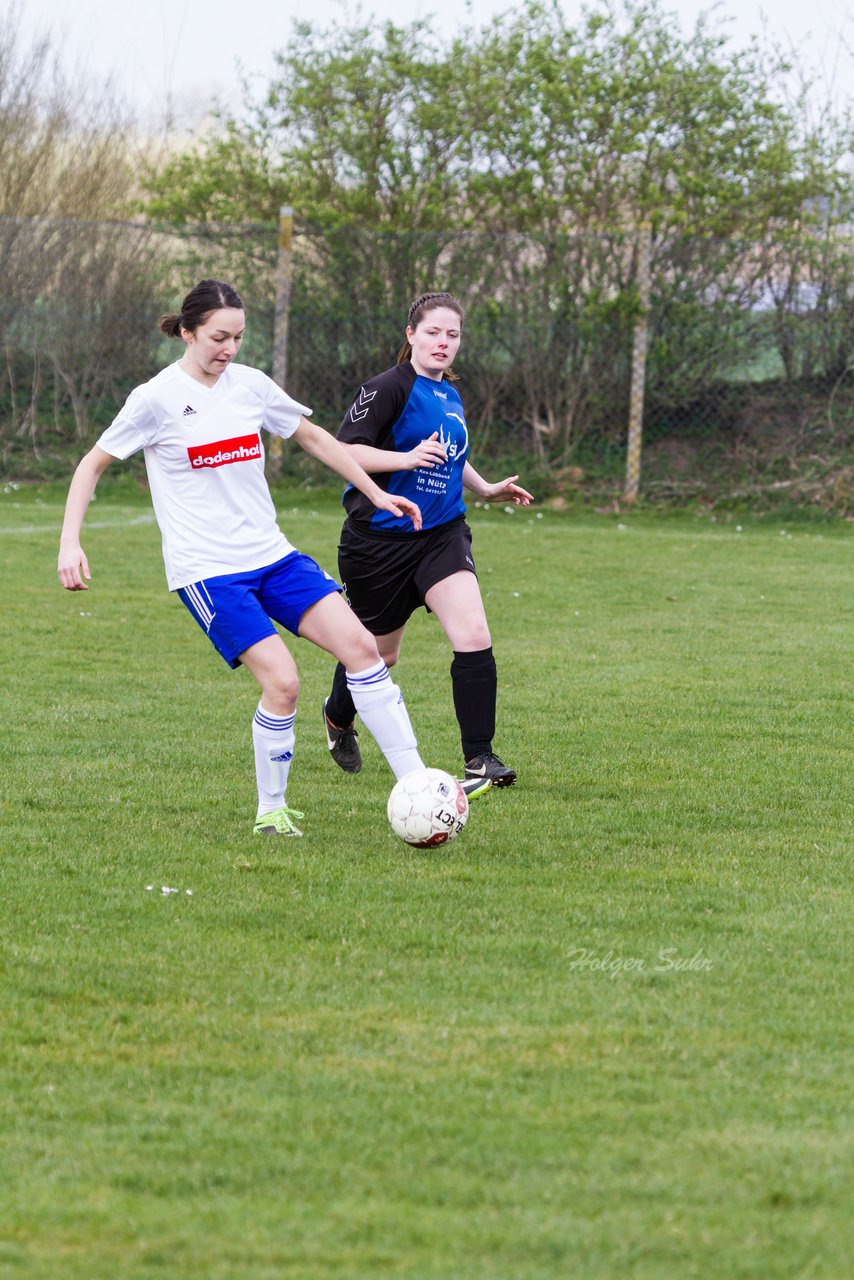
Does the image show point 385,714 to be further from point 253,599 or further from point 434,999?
point 434,999

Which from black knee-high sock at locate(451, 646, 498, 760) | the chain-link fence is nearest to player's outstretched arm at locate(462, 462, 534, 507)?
black knee-high sock at locate(451, 646, 498, 760)

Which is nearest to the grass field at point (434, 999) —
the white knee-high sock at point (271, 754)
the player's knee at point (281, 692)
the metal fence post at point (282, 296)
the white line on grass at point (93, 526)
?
the white knee-high sock at point (271, 754)

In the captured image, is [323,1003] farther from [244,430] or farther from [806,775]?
[806,775]

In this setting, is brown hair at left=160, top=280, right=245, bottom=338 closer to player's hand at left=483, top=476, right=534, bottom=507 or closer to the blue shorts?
the blue shorts

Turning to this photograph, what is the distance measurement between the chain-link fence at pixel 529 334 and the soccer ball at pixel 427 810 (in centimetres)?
1262

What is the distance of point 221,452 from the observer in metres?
5.50

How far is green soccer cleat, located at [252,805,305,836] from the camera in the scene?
5555 mm

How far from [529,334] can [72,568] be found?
42.2ft

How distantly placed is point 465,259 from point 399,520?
11.8 metres

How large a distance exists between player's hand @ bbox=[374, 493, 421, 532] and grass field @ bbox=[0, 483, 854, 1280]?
1.09 meters

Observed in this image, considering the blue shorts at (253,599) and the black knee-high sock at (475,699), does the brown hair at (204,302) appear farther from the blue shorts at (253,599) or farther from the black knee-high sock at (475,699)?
the black knee-high sock at (475,699)

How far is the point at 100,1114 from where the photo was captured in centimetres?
323

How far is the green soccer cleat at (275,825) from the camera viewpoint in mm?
5555

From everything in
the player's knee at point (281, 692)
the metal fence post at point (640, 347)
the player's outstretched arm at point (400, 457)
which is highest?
the metal fence post at point (640, 347)
